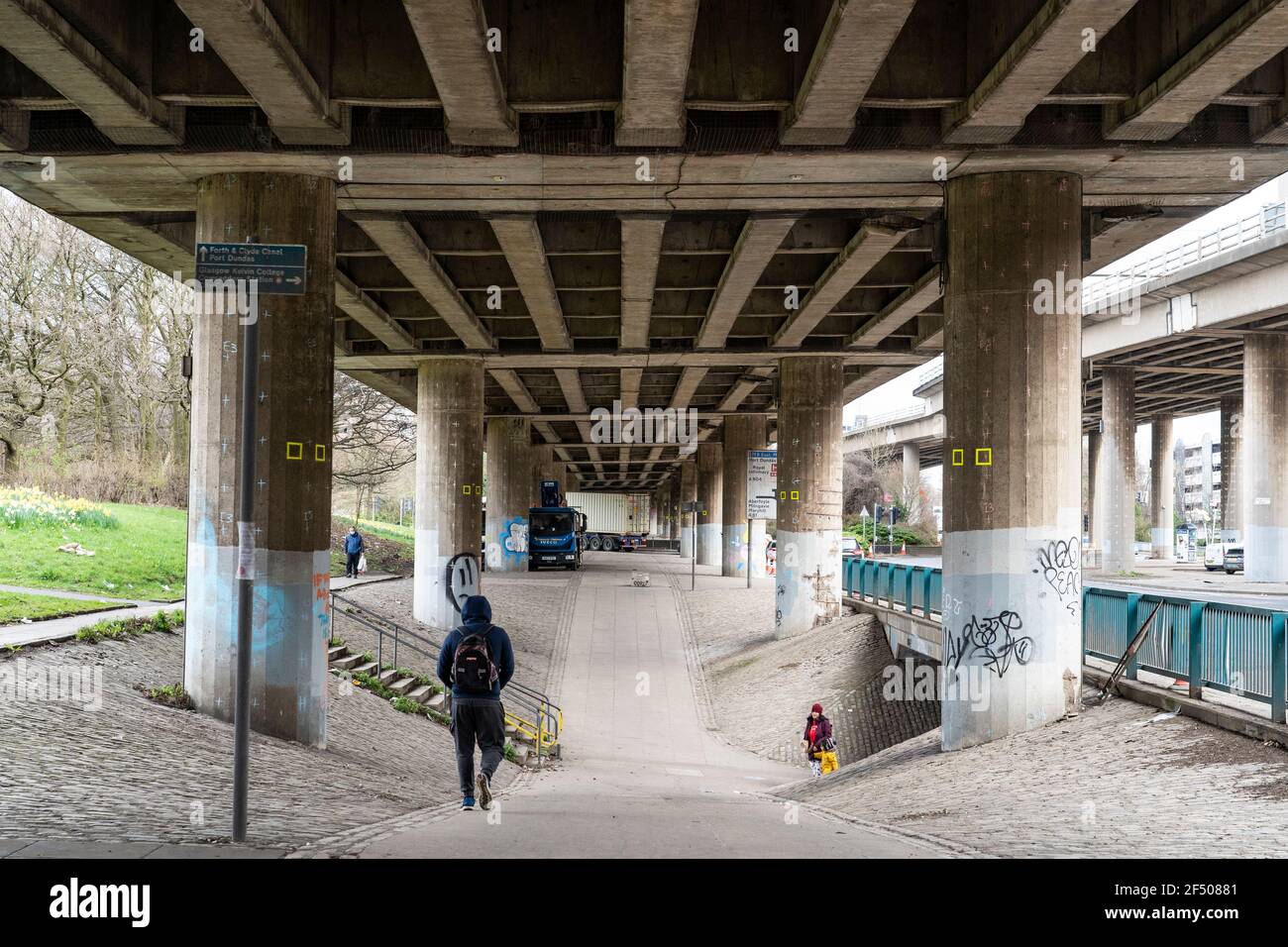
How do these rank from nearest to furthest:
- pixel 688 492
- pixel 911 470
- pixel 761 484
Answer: pixel 761 484
pixel 688 492
pixel 911 470

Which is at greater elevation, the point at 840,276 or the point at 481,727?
the point at 840,276

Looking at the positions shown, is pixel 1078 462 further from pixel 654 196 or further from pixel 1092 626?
pixel 654 196

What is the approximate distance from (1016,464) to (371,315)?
47.8 ft

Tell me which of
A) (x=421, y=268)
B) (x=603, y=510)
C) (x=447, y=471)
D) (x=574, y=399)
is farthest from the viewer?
(x=603, y=510)

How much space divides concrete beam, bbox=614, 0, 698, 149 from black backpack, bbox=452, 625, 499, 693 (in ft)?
18.2

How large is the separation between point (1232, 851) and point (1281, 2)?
704 centimetres

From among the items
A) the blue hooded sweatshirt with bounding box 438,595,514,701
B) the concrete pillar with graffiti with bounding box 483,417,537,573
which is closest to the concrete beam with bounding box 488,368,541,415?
the concrete pillar with graffiti with bounding box 483,417,537,573

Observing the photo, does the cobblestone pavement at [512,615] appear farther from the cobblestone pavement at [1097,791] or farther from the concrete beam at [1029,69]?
the concrete beam at [1029,69]

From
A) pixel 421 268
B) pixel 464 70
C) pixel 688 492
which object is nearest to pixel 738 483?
pixel 421 268

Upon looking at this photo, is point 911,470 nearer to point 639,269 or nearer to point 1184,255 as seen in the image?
point 1184,255

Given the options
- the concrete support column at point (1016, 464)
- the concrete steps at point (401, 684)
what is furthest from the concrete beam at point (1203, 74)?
the concrete steps at point (401, 684)

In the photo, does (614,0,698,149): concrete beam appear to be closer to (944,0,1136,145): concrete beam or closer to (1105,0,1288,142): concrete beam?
(944,0,1136,145): concrete beam

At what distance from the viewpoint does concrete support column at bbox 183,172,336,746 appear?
1322cm

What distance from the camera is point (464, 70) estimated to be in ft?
36.0
